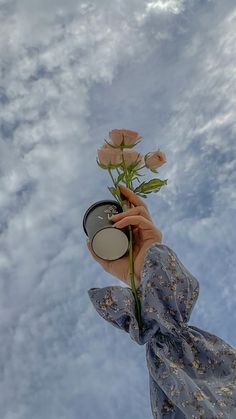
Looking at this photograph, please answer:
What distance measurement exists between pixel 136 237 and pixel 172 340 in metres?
0.54

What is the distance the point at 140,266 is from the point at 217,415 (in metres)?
0.74

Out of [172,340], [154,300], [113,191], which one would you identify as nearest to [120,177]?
[113,191]

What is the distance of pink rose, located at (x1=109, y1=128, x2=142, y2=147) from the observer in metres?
2.21

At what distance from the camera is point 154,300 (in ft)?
5.87

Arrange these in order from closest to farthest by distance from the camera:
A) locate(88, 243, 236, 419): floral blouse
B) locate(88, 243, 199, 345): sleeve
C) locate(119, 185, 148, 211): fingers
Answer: locate(88, 243, 236, 419): floral blouse
locate(88, 243, 199, 345): sleeve
locate(119, 185, 148, 211): fingers

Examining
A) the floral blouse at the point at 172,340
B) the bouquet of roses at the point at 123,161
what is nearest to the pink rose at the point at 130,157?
the bouquet of roses at the point at 123,161

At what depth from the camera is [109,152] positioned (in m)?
2.19

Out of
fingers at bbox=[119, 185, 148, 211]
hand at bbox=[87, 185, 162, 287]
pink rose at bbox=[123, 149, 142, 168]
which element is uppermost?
pink rose at bbox=[123, 149, 142, 168]

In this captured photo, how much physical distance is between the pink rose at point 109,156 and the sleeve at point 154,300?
51 cm

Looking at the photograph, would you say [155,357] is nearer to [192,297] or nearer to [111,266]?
[192,297]

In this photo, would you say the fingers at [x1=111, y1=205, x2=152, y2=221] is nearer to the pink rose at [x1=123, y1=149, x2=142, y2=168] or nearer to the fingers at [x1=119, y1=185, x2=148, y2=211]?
the fingers at [x1=119, y1=185, x2=148, y2=211]

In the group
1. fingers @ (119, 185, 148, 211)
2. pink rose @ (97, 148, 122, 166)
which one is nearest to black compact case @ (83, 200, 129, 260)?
fingers @ (119, 185, 148, 211)

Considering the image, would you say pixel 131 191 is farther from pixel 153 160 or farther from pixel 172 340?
pixel 172 340

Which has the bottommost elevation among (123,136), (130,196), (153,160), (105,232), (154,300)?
(154,300)
